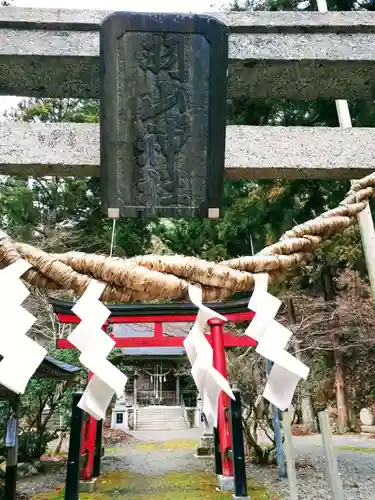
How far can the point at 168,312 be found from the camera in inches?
280

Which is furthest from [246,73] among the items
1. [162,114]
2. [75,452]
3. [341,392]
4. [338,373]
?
[341,392]

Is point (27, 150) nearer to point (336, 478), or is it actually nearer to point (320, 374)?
point (336, 478)

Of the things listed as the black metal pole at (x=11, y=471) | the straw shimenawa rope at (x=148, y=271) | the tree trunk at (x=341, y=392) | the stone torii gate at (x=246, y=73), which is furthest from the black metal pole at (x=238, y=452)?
the tree trunk at (x=341, y=392)

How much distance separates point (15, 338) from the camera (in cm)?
64

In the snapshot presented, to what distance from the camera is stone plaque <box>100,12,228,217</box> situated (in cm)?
183

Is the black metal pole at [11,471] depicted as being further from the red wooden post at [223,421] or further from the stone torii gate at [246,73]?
the stone torii gate at [246,73]

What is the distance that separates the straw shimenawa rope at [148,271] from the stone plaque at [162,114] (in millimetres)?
1248

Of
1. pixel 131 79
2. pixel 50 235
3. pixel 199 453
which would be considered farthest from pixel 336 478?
pixel 50 235

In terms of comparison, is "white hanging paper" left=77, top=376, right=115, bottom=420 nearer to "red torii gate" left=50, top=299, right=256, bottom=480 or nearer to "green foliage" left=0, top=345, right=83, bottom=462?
"red torii gate" left=50, top=299, right=256, bottom=480

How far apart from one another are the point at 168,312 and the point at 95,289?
656 centimetres

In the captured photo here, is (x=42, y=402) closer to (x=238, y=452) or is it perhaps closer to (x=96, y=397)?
(x=238, y=452)

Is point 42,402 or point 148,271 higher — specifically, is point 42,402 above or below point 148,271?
above

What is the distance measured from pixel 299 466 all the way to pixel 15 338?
8873mm

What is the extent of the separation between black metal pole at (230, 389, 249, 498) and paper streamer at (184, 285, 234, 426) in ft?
16.8
